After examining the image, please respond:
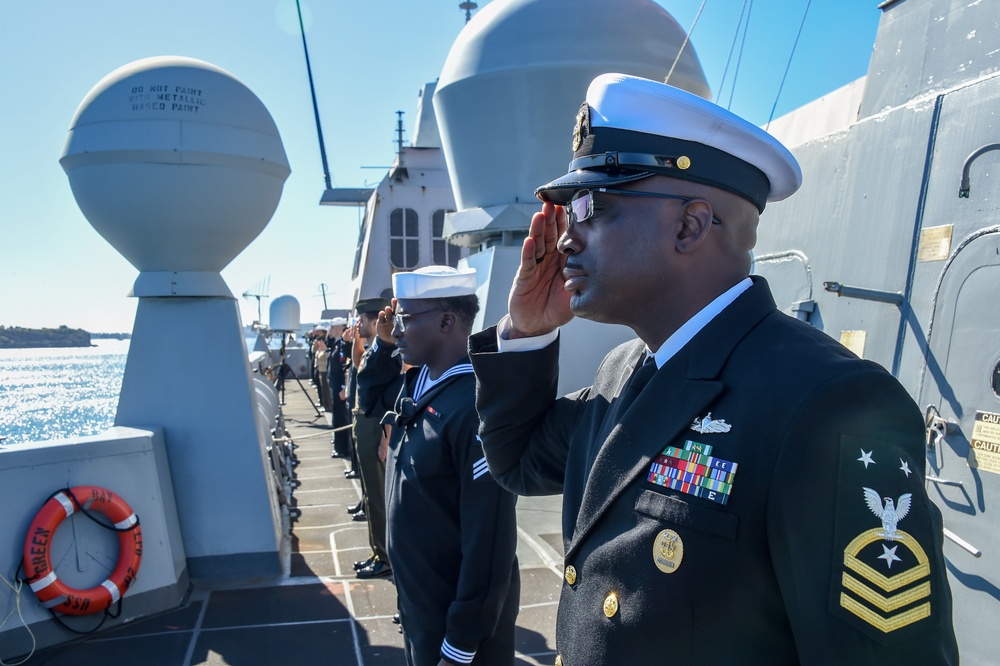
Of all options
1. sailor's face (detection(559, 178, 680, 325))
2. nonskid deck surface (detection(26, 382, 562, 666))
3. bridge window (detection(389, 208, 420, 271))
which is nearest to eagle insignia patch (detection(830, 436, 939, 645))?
sailor's face (detection(559, 178, 680, 325))

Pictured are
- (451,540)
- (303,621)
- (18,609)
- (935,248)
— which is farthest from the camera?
(303,621)

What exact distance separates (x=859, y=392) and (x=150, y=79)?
16.0 ft

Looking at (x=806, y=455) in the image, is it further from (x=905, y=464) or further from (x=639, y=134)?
(x=639, y=134)

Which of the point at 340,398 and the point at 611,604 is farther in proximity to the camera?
the point at 340,398

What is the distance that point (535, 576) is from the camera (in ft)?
15.0

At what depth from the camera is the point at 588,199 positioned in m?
1.31

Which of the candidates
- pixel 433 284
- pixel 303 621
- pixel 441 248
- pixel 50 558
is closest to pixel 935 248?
pixel 433 284

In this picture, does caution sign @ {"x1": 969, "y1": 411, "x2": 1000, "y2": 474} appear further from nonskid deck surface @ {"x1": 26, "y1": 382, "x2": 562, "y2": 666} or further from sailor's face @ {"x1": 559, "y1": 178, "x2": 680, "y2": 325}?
nonskid deck surface @ {"x1": 26, "y1": 382, "x2": 562, "y2": 666}

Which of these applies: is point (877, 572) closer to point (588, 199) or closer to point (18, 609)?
point (588, 199)

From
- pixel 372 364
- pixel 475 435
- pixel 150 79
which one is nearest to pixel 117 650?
pixel 372 364

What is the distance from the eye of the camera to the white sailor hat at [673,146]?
125 centimetres

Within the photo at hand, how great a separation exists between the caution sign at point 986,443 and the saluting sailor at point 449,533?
Answer: 173 cm

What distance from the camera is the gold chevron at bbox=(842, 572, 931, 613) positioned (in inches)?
35.1

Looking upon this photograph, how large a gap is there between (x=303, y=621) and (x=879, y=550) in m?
3.80
